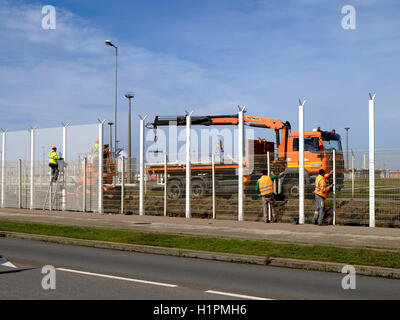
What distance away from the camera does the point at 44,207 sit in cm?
2372

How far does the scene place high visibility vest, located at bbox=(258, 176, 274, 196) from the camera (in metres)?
16.7

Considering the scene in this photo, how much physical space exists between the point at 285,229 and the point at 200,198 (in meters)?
5.07

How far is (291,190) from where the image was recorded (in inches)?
697

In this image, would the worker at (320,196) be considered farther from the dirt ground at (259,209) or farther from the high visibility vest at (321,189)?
the dirt ground at (259,209)

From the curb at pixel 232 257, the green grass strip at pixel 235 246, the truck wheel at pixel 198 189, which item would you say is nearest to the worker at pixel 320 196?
the green grass strip at pixel 235 246

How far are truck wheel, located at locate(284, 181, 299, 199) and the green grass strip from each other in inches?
203

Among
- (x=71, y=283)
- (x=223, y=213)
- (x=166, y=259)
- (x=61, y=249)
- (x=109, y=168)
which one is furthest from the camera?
(x=109, y=168)

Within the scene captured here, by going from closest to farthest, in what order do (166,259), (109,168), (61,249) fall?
(166,259)
(61,249)
(109,168)

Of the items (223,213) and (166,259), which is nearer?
(166,259)

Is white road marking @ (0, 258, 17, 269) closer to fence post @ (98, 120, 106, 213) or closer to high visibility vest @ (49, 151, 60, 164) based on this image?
fence post @ (98, 120, 106, 213)

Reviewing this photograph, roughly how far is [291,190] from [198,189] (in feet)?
12.3

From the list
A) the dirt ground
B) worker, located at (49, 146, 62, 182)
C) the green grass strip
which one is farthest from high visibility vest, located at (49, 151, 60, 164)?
the green grass strip

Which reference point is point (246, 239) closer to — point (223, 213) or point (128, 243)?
point (128, 243)

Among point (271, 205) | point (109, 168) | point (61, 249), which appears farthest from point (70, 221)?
point (271, 205)
